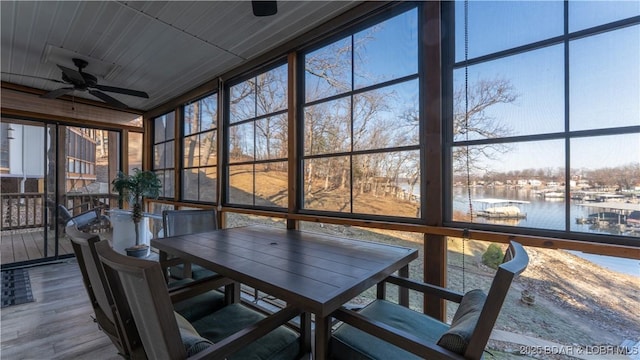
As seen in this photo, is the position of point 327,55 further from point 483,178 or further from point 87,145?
point 87,145

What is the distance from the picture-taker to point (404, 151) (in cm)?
218

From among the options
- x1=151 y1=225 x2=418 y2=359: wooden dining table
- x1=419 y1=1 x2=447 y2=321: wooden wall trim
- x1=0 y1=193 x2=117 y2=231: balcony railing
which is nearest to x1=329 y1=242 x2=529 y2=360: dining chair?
x1=151 y1=225 x2=418 y2=359: wooden dining table

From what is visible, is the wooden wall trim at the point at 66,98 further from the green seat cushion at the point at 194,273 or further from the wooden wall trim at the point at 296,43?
the green seat cushion at the point at 194,273

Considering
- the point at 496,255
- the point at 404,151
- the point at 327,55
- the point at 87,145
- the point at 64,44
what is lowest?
the point at 496,255

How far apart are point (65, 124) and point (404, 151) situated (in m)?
5.43

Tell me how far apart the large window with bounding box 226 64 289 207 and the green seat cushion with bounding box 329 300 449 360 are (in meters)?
1.78

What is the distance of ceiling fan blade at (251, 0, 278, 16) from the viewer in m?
1.84

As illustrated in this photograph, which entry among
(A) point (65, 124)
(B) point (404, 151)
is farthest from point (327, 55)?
(A) point (65, 124)

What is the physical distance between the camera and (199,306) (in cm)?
168

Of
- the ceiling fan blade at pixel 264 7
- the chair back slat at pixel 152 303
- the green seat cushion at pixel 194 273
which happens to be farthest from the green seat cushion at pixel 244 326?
the ceiling fan blade at pixel 264 7

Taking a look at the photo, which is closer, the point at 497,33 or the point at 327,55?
the point at 497,33

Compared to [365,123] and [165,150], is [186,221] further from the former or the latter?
[165,150]

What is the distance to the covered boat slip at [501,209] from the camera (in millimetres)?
1738

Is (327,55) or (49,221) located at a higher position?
(327,55)
